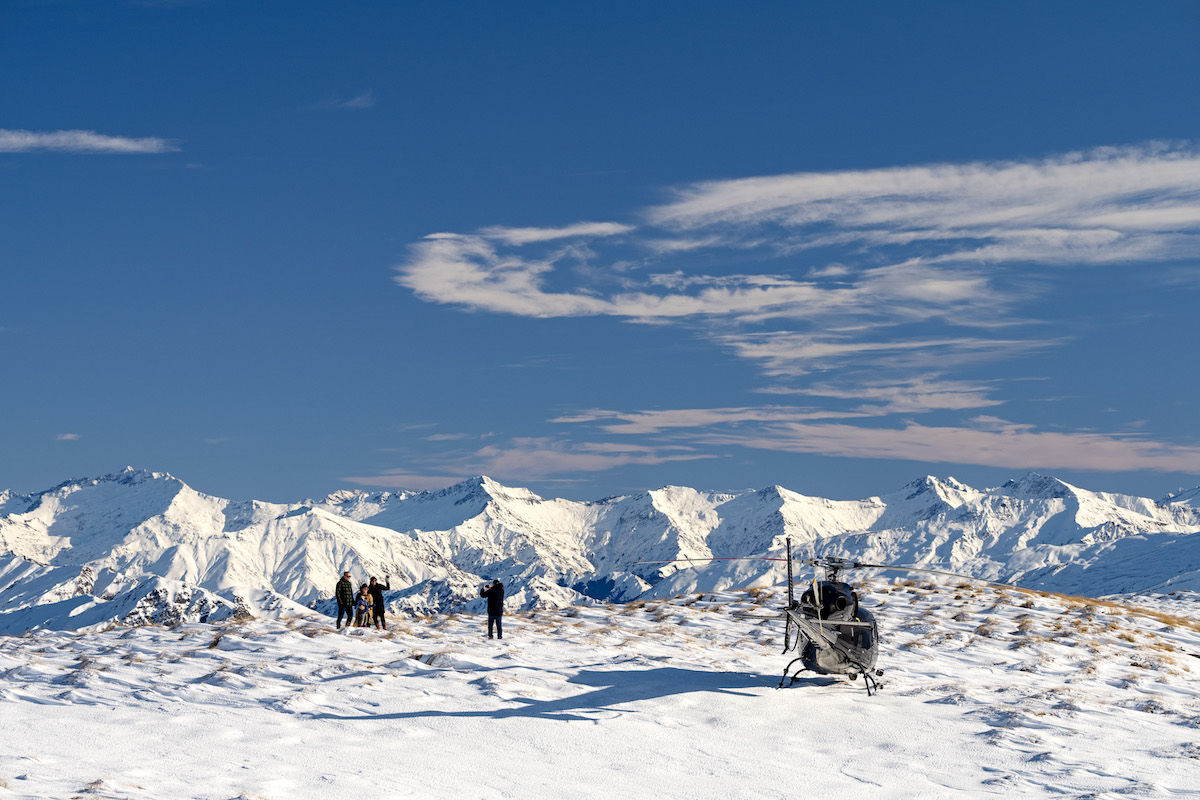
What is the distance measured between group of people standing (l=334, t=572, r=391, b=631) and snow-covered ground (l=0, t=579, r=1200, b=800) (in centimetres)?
164

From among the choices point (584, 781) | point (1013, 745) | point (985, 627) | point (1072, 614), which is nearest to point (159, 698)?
point (584, 781)

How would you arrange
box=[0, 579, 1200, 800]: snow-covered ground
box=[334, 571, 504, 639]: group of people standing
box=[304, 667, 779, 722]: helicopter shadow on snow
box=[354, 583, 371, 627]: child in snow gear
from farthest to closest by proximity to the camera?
box=[354, 583, 371, 627]: child in snow gear < box=[334, 571, 504, 639]: group of people standing < box=[304, 667, 779, 722]: helicopter shadow on snow < box=[0, 579, 1200, 800]: snow-covered ground

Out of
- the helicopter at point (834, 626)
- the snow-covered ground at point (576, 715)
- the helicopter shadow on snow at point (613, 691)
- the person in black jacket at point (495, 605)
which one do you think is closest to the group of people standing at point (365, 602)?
the person in black jacket at point (495, 605)

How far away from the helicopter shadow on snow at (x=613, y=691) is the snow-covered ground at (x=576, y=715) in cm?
10

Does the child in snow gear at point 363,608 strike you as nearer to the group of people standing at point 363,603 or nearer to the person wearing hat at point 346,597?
the group of people standing at point 363,603

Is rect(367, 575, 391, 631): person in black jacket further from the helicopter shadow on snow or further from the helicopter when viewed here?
the helicopter

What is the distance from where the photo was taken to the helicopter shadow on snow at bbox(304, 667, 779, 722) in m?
22.0

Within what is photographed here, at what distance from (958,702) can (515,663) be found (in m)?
11.4

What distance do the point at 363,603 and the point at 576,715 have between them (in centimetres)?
1482

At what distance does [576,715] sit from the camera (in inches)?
875

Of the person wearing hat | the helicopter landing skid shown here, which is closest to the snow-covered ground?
the helicopter landing skid

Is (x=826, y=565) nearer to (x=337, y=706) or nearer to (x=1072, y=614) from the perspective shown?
(x=337, y=706)

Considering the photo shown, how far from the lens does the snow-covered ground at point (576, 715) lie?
1772cm

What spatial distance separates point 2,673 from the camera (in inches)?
992
